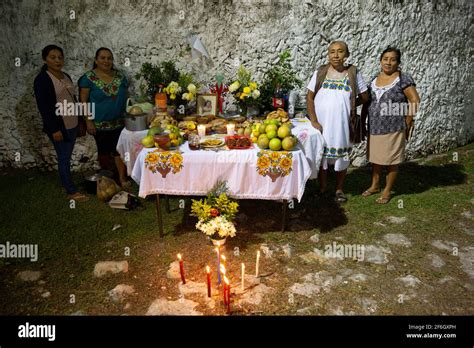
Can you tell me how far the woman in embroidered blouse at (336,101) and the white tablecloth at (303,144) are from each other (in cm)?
Answer: 23

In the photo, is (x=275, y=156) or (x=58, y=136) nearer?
(x=275, y=156)

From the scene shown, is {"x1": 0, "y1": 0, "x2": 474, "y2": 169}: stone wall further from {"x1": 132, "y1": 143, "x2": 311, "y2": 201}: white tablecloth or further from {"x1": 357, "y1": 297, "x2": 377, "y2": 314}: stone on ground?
{"x1": 357, "y1": 297, "x2": 377, "y2": 314}: stone on ground

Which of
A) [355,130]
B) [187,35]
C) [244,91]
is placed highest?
[187,35]

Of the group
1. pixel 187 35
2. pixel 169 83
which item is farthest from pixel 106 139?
pixel 187 35

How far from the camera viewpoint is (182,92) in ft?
19.8

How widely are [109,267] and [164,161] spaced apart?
1421 millimetres

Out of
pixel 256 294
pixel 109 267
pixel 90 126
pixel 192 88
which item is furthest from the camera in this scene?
pixel 90 126

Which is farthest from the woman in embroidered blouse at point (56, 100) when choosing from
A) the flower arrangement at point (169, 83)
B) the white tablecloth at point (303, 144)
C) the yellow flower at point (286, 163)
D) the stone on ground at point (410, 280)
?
the stone on ground at point (410, 280)

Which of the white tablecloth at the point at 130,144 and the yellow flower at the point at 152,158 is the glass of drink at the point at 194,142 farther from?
the white tablecloth at the point at 130,144

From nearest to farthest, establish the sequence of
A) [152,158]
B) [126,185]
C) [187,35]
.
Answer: [152,158]
[126,185]
[187,35]

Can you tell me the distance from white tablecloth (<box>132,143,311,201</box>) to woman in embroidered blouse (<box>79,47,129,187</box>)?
1.69 m

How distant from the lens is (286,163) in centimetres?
448

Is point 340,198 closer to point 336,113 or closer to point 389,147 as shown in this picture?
point 389,147

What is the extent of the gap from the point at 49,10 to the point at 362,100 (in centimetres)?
562
